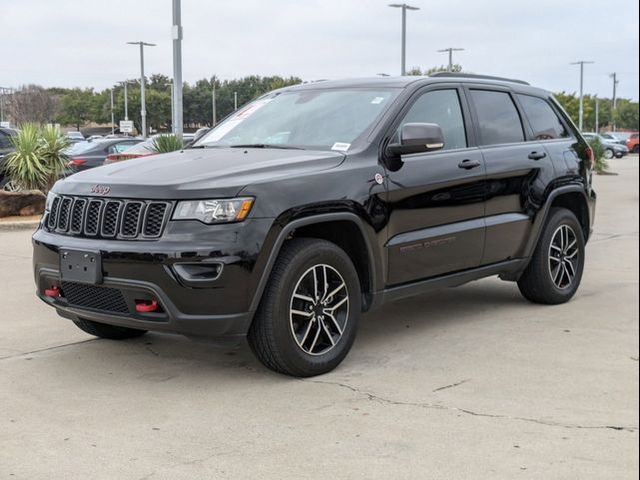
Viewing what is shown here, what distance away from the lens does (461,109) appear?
6156mm

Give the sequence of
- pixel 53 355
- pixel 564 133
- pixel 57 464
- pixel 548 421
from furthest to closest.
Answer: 1. pixel 564 133
2. pixel 53 355
3. pixel 548 421
4. pixel 57 464

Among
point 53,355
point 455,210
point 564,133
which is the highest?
point 564,133

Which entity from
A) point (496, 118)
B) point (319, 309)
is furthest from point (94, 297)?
point (496, 118)

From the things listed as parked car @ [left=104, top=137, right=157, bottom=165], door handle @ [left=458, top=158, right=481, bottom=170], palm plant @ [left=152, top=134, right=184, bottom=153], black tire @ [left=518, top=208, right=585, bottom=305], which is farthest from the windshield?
parked car @ [left=104, top=137, right=157, bottom=165]

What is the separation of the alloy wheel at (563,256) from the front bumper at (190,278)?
3.12 m

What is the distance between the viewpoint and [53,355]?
5.51 metres

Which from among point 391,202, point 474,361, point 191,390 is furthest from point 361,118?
point 191,390

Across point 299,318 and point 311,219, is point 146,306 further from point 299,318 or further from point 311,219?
point 311,219

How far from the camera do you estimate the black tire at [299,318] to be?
15.2 ft

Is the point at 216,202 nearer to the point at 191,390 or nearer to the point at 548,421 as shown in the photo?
the point at 191,390

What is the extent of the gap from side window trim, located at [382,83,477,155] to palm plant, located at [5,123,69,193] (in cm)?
1019

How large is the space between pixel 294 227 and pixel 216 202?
46cm

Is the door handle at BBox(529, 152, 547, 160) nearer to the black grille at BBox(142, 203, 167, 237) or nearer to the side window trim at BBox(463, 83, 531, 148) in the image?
the side window trim at BBox(463, 83, 531, 148)

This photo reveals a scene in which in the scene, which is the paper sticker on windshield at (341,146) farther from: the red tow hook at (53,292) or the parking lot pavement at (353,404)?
the red tow hook at (53,292)
